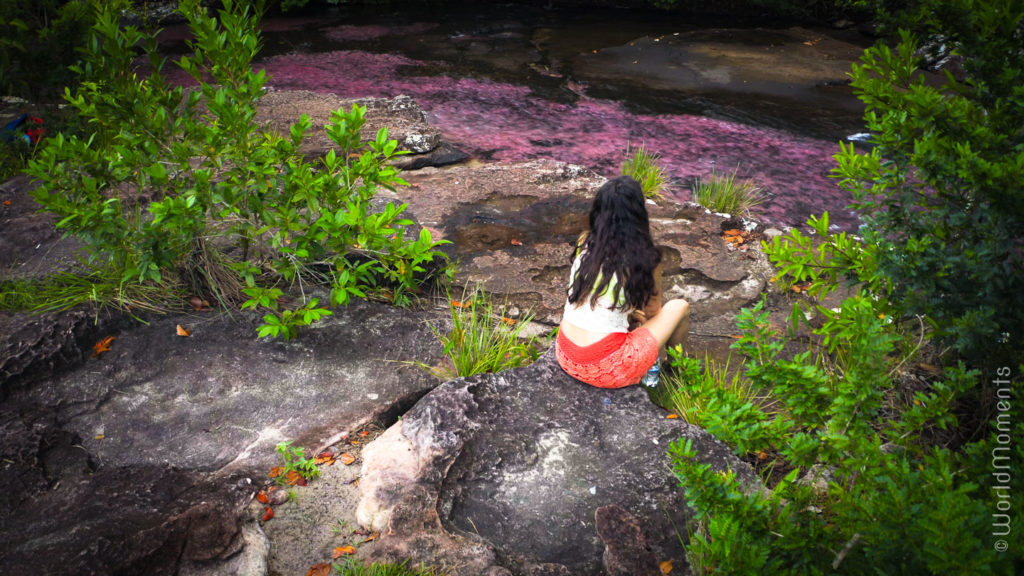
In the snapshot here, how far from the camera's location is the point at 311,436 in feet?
8.87

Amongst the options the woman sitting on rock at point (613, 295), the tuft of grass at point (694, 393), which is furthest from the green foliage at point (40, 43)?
the tuft of grass at point (694, 393)

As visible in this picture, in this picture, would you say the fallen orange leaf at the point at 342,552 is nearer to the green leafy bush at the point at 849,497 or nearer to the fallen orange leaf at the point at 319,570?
the fallen orange leaf at the point at 319,570

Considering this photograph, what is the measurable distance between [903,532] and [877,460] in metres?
0.24

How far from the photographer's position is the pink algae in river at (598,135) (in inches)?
217

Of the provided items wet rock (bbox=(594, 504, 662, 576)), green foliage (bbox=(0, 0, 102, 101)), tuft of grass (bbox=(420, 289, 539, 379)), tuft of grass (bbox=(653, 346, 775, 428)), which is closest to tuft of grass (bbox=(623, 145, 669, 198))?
tuft of grass (bbox=(653, 346, 775, 428))

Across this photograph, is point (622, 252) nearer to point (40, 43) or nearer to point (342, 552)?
point (342, 552)

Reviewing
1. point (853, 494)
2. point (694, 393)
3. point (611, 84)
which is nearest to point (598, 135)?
point (611, 84)

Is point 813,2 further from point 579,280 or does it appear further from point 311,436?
point 311,436

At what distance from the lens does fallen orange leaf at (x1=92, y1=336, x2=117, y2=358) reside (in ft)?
9.89

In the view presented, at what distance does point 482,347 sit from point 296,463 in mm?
963

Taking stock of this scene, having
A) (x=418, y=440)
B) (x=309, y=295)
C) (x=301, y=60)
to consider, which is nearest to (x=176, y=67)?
(x=301, y=60)

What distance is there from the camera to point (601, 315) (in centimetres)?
287

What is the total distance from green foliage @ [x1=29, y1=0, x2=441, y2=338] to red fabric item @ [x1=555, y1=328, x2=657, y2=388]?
2.77 ft

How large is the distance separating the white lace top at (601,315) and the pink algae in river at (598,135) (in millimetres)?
2558
